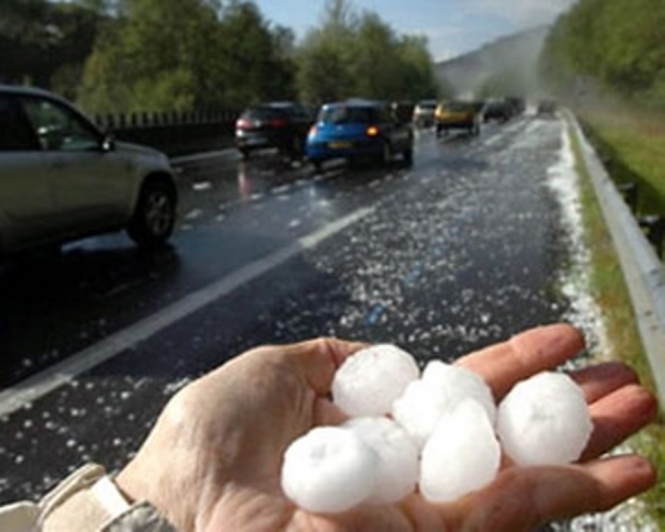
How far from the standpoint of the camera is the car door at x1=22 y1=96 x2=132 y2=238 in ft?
29.7

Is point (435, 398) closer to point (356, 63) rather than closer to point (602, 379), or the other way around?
point (602, 379)

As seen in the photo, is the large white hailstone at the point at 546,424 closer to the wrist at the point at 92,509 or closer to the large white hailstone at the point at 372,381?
the large white hailstone at the point at 372,381

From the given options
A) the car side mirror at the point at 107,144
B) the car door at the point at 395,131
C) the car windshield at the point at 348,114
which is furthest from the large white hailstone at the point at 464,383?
the car door at the point at 395,131

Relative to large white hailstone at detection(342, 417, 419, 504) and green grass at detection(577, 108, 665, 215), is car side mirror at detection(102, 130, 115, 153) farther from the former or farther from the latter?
large white hailstone at detection(342, 417, 419, 504)

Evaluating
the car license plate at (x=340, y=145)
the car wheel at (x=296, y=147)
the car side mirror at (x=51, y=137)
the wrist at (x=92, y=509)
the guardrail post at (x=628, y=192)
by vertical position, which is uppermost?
the wrist at (x=92, y=509)

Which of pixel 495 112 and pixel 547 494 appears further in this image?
pixel 495 112

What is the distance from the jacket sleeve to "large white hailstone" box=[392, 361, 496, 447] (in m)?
0.64

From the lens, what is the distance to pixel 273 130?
30.3 meters

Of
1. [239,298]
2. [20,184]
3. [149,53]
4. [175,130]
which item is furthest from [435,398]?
[149,53]

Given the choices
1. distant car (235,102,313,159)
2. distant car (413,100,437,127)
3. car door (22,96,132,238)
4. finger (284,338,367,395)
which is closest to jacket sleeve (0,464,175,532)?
finger (284,338,367,395)

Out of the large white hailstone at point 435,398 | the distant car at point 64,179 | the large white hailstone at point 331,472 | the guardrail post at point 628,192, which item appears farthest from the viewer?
the guardrail post at point 628,192

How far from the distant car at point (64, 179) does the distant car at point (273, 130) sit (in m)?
19.0

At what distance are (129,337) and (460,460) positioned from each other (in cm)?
523

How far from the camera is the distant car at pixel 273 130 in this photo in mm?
29906
